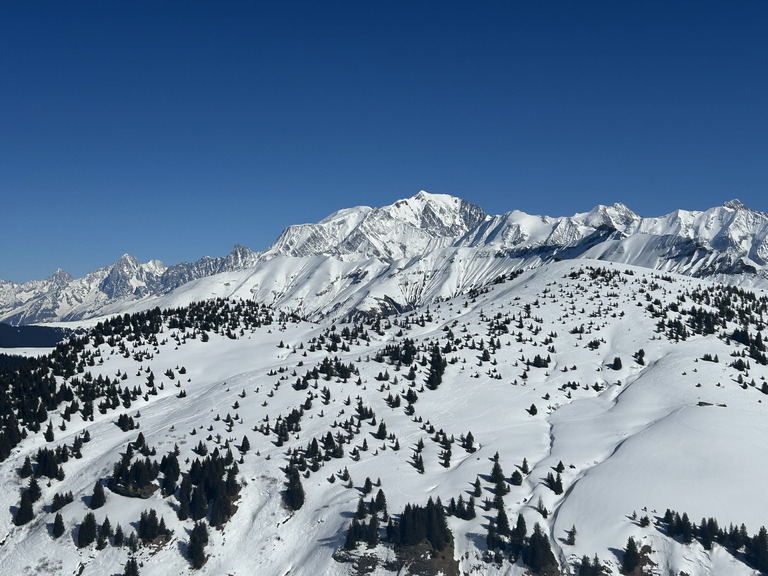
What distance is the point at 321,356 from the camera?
14012cm

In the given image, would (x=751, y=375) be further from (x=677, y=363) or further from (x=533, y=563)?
(x=533, y=563)

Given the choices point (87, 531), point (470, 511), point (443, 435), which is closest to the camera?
point (470, 511)

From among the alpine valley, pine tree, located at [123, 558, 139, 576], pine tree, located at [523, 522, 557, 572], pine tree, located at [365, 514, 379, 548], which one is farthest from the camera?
pine tree, located at [365, 514, 379, 548]

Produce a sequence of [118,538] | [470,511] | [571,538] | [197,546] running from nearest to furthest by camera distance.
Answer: [571,538] → [197,546] → [470,511] → [118,538]

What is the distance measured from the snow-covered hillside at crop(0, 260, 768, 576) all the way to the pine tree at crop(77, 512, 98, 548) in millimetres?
864

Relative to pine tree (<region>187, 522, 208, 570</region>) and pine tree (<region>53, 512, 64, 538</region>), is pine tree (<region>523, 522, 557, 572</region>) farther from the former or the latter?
pine tree (<region>53, 512, 64, 538</region>)

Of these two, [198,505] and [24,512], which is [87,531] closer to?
[24,512]

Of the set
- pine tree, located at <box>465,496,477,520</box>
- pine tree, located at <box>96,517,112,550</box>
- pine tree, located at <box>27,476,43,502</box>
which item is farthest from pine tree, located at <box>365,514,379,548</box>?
pine tree, located at <box>27,476,43,502</box>

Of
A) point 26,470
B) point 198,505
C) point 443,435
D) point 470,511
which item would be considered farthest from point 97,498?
point 443,435

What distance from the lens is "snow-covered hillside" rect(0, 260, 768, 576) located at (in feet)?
212

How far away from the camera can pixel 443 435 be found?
86375 mm

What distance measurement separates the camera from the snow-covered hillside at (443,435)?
6450 centimetres

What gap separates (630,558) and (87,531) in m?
60.2

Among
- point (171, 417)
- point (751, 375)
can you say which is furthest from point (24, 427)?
point (751, 375)
